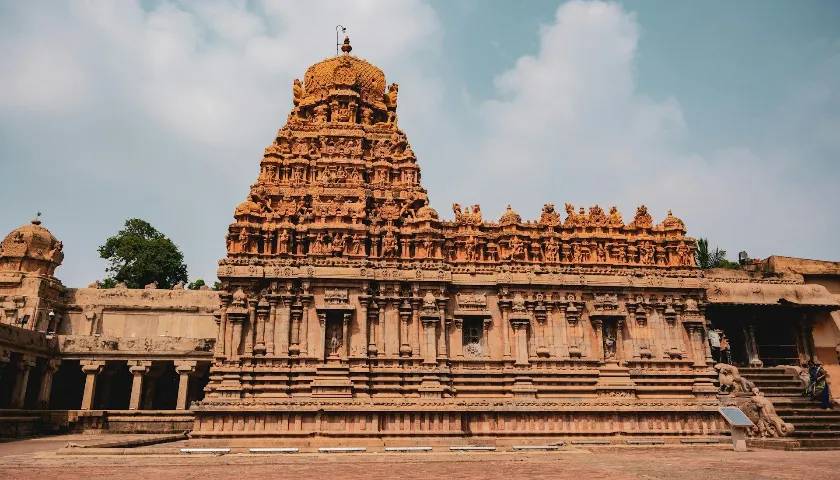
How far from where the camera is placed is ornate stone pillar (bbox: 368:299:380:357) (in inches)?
845

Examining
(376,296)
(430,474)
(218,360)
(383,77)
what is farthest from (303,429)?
(383,77)

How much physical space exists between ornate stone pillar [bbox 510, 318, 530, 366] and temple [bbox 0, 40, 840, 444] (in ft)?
0.18

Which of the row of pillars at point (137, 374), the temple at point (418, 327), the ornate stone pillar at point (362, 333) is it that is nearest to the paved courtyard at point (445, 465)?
the temple at point (418, 327)

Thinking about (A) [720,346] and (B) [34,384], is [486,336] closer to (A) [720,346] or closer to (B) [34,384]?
(A) [720,346]

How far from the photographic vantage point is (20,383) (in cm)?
2548

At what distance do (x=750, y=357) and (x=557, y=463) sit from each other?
682 inches

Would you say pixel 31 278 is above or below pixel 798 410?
above

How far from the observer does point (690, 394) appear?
22.2 metres

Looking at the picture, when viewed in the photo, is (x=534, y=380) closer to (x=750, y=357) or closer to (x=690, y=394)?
(x=690, y=394)

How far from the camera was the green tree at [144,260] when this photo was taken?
164 feet

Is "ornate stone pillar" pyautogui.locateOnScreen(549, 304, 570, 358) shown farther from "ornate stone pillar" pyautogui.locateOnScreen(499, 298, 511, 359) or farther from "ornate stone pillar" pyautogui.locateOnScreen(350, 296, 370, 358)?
"ornate stone pillar" pyautogui.locateOnScreen(350, 296, 370, 358)

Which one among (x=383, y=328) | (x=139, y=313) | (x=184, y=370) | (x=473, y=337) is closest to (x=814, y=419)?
(x=473, y=337)

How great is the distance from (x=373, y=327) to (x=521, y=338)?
221 inches

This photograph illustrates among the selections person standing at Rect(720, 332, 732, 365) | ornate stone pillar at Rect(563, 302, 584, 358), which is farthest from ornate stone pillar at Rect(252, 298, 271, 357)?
person standing at Rect(720, 332, 732, 365)
